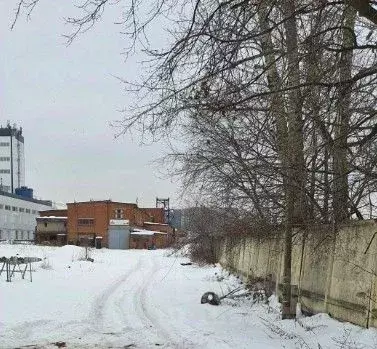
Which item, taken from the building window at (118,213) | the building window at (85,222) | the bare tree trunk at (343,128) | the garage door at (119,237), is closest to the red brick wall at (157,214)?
the building window at (118,213)

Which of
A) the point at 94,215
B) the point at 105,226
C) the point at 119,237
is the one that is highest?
the point at 94,215

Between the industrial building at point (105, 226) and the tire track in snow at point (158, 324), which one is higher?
the tire track in snow at point (158, 324)

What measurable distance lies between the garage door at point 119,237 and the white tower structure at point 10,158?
130 feet

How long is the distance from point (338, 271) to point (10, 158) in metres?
110

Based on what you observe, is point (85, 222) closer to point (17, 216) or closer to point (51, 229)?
point (51, 229)

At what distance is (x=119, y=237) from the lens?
270 ft

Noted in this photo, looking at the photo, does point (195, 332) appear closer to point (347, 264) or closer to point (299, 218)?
point (347, 264)

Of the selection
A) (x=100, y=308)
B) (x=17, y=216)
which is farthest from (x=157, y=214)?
→ (x=100, y=308)

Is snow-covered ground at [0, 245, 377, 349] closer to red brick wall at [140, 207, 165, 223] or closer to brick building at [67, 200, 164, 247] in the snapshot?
brick building at [67, 200, 164, 247]

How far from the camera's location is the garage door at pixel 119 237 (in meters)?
81.9

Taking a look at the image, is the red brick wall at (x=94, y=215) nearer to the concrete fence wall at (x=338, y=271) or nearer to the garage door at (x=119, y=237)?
the garage door at (x=119, y=237)

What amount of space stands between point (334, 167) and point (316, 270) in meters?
2.52

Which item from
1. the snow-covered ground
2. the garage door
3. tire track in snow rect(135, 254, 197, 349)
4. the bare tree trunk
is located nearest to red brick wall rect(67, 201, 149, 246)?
the garage door

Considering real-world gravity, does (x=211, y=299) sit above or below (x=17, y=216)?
above
